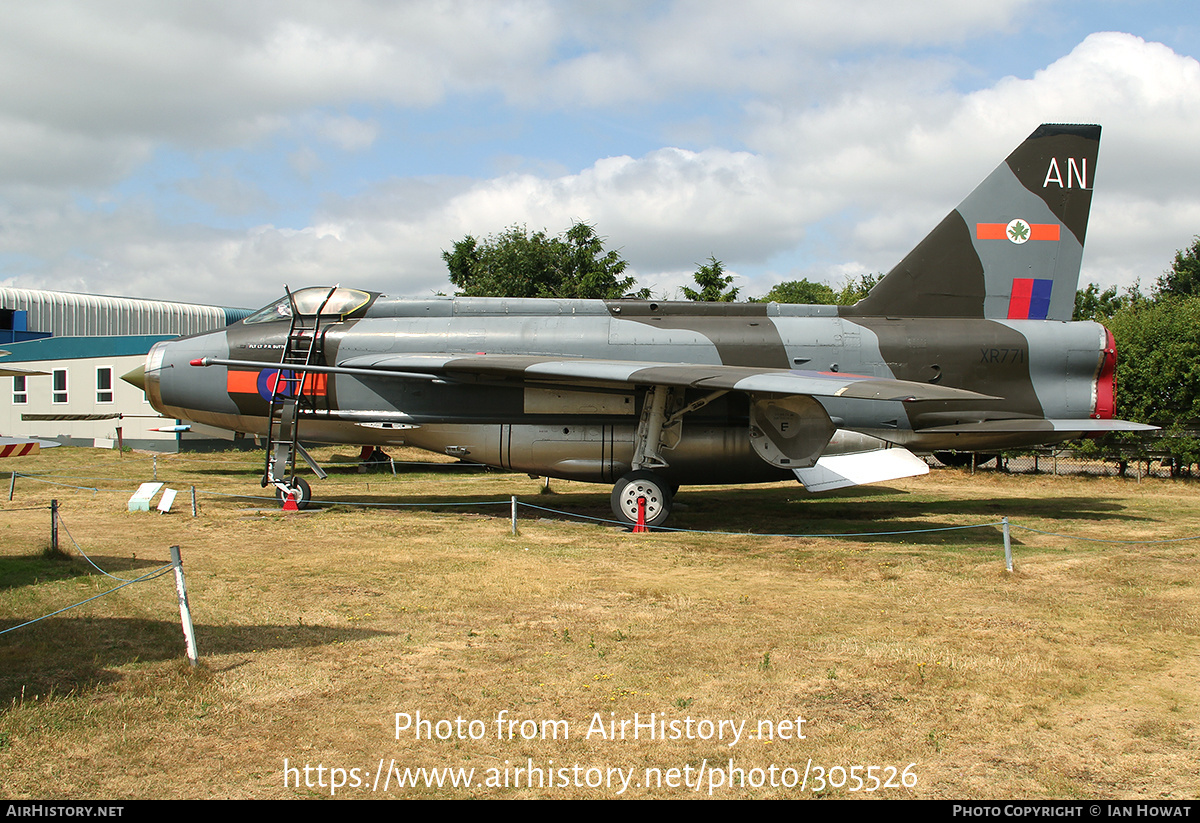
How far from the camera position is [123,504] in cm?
1378

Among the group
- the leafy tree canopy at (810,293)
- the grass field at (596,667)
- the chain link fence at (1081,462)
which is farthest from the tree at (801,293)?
the grass field at (596,667)

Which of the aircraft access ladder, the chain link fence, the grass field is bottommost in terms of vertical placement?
the chain link fence

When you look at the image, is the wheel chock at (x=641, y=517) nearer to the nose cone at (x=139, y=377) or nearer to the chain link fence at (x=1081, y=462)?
the nose cone at (x=139, y=377)

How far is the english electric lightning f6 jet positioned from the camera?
12.2m

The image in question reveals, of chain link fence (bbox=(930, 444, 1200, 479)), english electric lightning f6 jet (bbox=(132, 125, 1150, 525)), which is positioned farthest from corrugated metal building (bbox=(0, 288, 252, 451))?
chain link fence (bbox=(930, 444, 1200, 479))

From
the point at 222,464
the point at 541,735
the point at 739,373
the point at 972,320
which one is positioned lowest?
the point at 222,464

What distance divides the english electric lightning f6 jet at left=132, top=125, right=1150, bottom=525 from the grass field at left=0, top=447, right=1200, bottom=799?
1.74m

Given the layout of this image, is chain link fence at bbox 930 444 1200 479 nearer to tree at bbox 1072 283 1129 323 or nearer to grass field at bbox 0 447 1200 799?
grass field at bbox 0 447 1200 799

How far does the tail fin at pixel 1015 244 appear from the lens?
44.8ft

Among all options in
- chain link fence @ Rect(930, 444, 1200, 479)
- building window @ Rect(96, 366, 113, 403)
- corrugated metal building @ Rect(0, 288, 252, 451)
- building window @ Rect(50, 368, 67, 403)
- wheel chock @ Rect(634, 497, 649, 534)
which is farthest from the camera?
building window @ Rect(50, 368, 67, 403)

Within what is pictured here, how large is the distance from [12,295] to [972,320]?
55027 millimetres

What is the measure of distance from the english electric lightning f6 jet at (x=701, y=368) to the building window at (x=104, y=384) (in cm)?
1639
